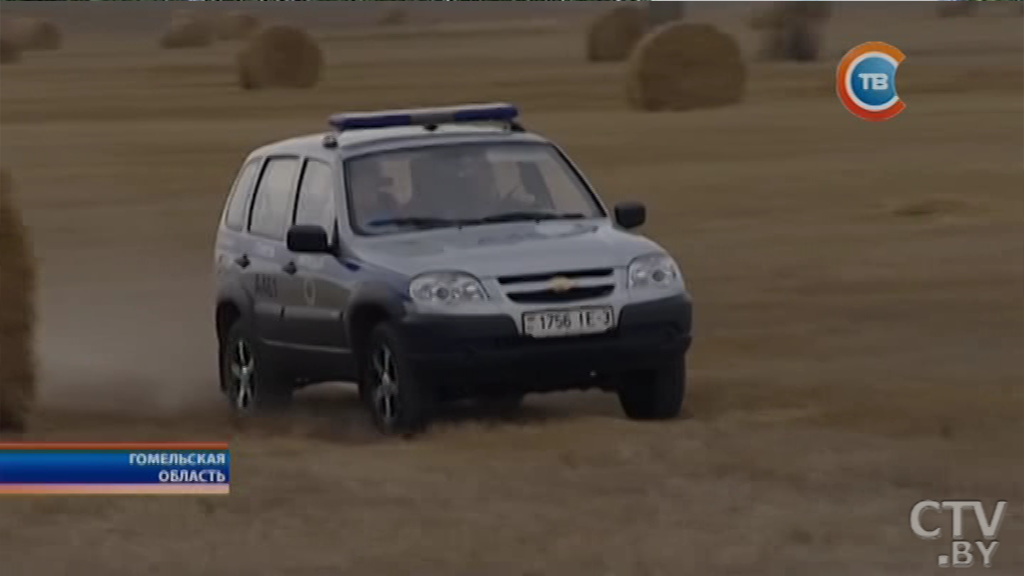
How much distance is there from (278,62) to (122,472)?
110ft

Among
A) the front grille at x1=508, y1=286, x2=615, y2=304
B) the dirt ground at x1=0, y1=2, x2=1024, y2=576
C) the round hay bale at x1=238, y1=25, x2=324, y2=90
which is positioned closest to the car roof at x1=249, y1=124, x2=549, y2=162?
the dirt ground at x1=0, y1=2, x2=1024, y2=576

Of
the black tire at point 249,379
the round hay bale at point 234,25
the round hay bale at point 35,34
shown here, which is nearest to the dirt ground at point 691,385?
the black tire at point 249,379

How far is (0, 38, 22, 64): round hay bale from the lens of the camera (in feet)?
184

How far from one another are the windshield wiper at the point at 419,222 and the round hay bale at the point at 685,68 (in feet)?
77.2

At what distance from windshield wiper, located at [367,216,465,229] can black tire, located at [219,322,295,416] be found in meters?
1.12

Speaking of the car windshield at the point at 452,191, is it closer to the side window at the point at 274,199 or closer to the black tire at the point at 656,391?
the side window at the point at 274,199

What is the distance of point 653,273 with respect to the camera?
38.9 feet

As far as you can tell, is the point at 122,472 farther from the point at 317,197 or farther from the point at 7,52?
the point at 7,52

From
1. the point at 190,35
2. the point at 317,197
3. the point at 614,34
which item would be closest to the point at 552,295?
the point at 317,197

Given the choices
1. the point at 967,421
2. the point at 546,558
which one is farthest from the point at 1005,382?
the point at 546,558

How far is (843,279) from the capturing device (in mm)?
18906

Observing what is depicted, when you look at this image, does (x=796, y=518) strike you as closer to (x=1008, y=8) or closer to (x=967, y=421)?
(x=967, y=421)

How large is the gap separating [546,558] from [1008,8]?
7104 cm

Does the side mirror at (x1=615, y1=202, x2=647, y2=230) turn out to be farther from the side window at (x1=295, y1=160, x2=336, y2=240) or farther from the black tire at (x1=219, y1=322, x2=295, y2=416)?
the black tire at (x1=219, y1=322, x2=295, y2=416)
